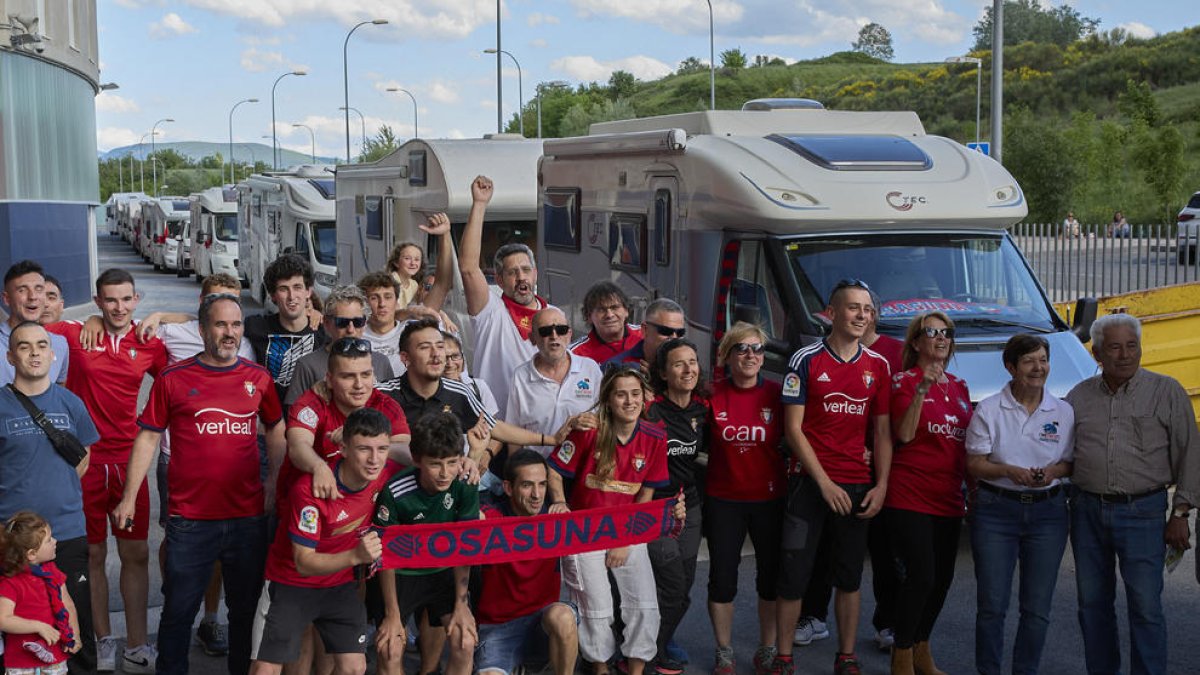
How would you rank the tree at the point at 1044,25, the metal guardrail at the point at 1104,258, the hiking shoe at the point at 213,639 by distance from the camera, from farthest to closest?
the tree at the point at 1044,25, the metal guardrail at the point at 1104,258, the hiking shoe at the point at 213,639

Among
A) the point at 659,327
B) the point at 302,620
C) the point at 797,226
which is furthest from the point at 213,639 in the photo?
the point at 797,226

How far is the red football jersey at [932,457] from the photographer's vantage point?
647 centimetres

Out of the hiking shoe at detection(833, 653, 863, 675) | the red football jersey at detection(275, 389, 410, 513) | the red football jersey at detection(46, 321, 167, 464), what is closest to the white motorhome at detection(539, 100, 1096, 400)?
the hiking shoe at detection(833, 653, 863, 675)

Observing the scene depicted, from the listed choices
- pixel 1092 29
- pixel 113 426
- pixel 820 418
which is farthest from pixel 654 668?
pixel 1092 29

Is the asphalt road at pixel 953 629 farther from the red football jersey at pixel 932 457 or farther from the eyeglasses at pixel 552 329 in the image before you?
the eyeglasses at pixel 552 329

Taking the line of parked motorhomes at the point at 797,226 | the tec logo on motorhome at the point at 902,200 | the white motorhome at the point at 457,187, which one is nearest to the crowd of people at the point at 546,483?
the line of parked motorhomes at the point at 797,226

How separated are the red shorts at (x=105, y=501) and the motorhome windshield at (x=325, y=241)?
16.0 meters

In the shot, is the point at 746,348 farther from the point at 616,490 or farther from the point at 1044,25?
the point at 1044,25

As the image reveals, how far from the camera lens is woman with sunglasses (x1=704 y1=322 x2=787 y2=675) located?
6637mm

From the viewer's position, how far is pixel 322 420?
5.87m

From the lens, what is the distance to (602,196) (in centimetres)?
1161

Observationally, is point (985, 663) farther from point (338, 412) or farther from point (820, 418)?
point (338, 412)

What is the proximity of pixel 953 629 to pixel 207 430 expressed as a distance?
4172mm

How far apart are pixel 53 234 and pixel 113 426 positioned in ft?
85.1
